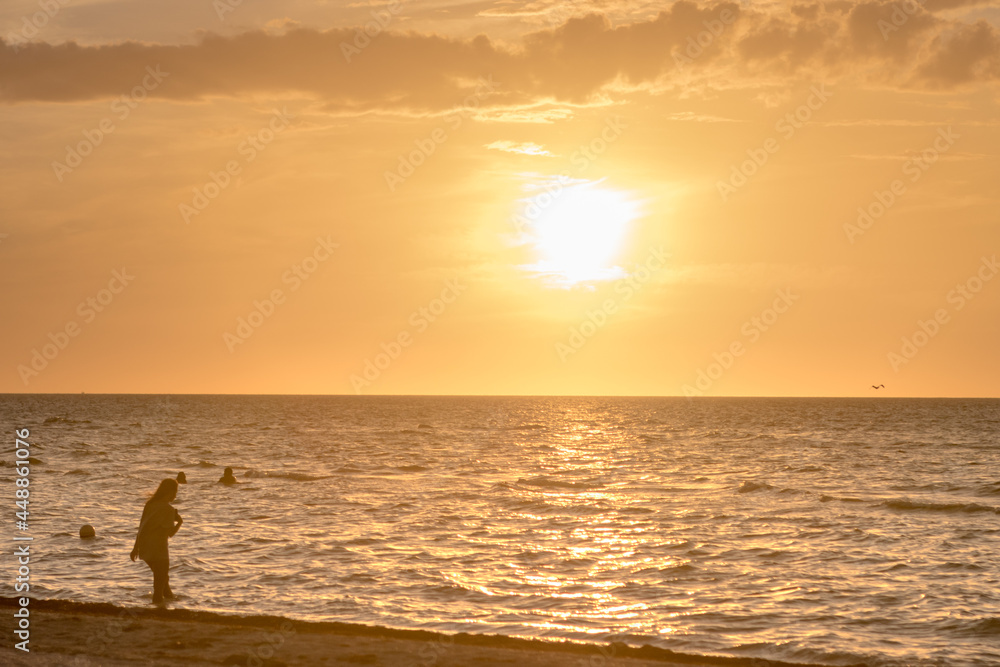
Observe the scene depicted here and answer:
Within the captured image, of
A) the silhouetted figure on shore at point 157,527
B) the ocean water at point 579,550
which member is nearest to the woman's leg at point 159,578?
the silhouetted figure on shore at point 157,527

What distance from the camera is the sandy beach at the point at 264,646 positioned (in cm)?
1268

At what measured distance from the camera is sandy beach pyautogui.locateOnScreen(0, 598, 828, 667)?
1268 cm

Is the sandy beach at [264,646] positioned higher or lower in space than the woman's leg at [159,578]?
lower

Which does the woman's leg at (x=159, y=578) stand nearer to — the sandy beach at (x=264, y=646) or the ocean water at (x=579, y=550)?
the ocean water at (x=579, y=550)

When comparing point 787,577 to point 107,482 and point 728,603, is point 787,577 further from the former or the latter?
point 107,482

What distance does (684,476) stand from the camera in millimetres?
49719

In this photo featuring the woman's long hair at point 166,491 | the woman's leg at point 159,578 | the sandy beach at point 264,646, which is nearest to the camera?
the sandy beach at point 264,646

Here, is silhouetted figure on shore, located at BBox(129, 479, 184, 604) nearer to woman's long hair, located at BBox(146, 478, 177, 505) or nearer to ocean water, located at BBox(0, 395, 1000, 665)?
woman's long hair, located at BBox(146, 478, 177, 505)

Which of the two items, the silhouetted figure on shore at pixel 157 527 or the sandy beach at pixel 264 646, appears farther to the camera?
the silhouetted figure on shore at pixel 157 527

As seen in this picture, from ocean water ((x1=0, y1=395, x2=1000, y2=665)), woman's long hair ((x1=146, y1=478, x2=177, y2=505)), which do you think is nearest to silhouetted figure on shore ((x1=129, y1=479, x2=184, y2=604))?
woman's long hair ((x1=146, y1=478, x2=177, y2=505))

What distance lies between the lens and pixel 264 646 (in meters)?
13.5

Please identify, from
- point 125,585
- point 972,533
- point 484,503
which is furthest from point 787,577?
point 484,503

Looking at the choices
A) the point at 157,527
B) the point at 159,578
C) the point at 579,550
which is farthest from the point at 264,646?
the point at 579,550

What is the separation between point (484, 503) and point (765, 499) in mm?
10890
